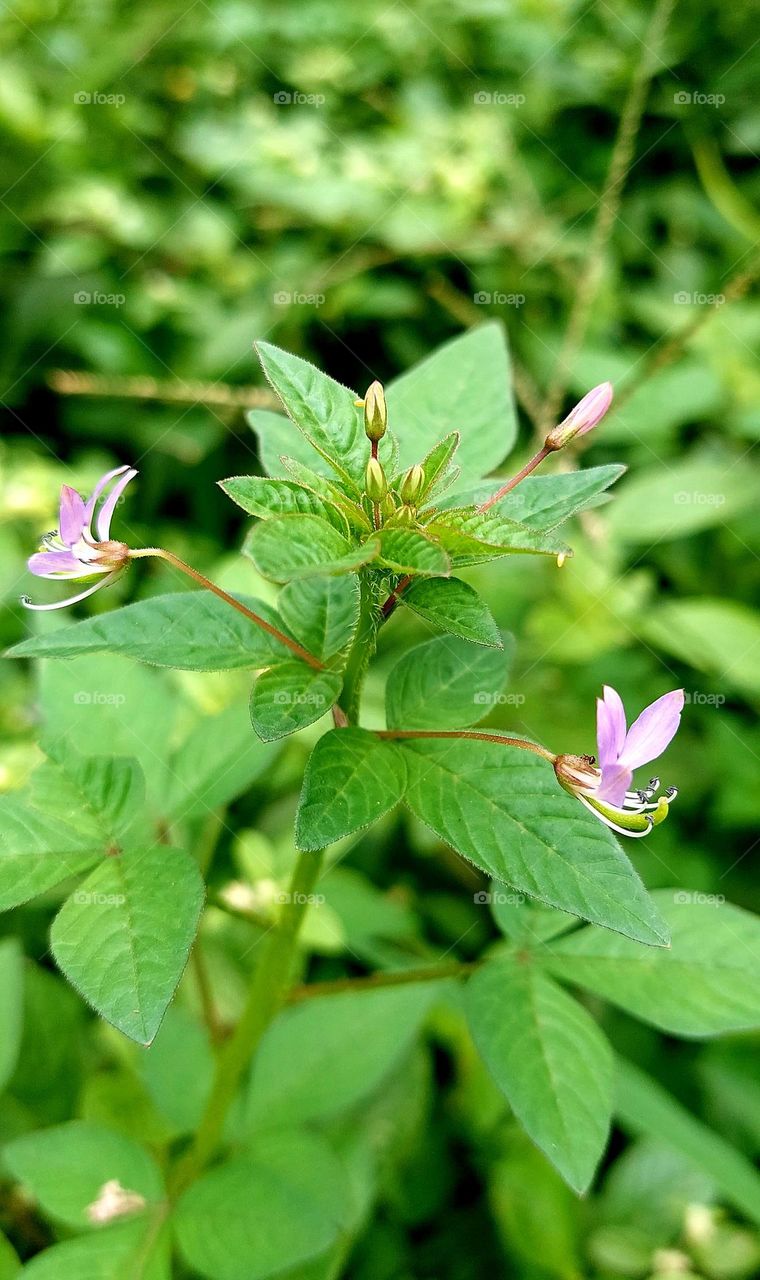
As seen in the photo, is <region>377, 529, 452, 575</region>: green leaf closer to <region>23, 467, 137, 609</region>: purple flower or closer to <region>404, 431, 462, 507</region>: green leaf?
<region>404, 431, 462, 507</region>: green leaf

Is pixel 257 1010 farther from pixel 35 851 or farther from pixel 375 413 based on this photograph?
pixel 375 413

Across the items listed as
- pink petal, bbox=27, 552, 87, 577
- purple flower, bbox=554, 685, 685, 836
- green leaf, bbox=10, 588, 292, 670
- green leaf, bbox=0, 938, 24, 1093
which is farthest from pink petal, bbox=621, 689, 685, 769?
green leaf, bbox=0, 938, 24, 1093

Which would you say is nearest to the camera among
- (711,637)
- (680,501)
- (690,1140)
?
(690,1140)

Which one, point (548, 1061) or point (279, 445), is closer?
point (548, 1061)

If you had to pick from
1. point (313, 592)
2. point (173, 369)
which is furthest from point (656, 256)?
point (313, 592)

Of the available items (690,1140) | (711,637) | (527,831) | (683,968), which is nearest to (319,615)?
(527,831)

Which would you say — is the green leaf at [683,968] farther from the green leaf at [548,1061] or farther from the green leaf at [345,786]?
the green leaf at [345,786]
